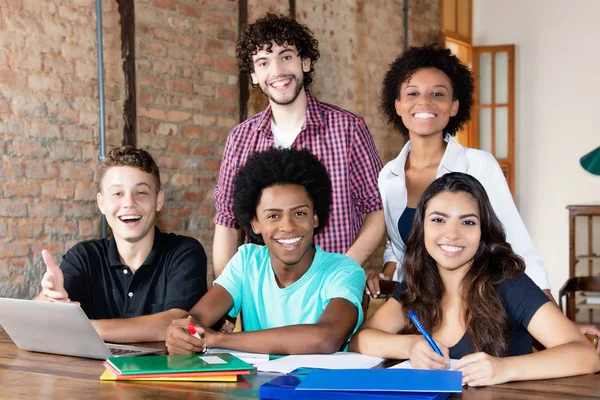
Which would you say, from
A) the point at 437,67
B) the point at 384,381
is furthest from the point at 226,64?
the point at 384,381

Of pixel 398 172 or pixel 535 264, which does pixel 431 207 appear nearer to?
pixel 535 264

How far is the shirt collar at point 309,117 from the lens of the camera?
3080 mm

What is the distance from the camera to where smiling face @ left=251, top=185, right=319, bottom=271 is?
2336mm

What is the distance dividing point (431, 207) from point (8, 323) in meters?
1.14

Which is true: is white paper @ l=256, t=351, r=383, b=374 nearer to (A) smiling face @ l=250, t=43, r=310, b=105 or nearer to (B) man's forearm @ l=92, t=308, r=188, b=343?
(B) man's forearm @ l=92, t=308, r=188, b=343

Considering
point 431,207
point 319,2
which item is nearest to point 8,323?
point 431,207

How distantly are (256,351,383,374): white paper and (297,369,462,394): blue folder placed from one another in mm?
171

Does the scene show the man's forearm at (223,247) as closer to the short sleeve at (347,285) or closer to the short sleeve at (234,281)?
the short sleeve at (234,281)

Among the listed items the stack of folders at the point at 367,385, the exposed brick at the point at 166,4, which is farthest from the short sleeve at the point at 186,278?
the exposed brick at the point at 166,4

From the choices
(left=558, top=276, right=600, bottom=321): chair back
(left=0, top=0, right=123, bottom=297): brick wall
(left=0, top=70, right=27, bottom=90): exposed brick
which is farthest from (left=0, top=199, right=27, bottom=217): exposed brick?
(left=558, top=276, right=600, bottom=321): chair back

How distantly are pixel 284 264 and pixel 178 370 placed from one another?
71cm

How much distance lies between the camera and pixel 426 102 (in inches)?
115

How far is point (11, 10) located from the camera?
380 centimetres

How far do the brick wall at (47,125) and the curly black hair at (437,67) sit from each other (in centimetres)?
176
